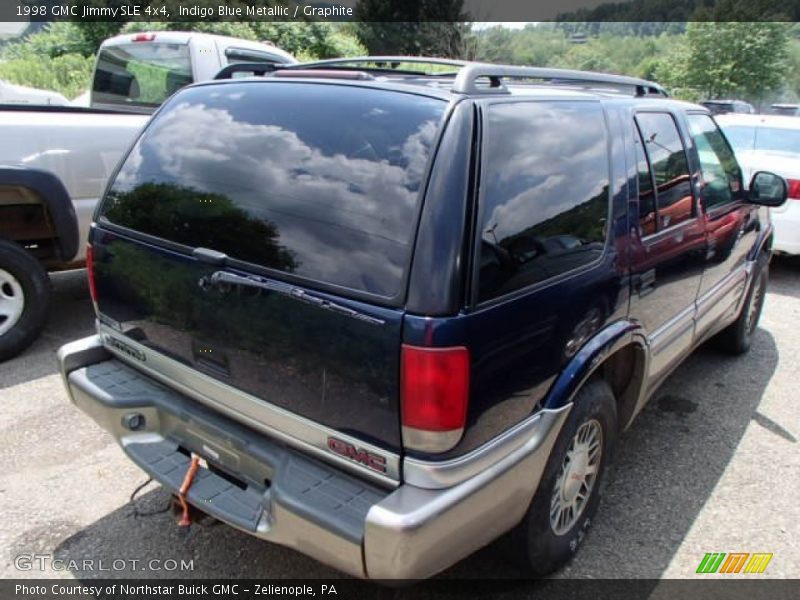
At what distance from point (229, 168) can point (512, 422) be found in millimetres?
1312

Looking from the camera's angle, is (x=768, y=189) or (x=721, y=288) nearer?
(x=721, y=288)

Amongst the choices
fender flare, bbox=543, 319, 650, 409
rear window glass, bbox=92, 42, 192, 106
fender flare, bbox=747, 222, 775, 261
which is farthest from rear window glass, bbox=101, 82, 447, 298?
rear window glass, bbox=92, 42, 192, 106

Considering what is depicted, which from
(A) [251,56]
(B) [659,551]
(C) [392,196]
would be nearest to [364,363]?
(C) [392,196]

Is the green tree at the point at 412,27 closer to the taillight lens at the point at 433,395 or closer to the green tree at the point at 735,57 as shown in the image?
the green tree at the point at 735,57

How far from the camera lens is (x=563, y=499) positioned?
8.11ft

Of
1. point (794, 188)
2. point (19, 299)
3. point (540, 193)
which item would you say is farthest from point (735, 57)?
point (540, 193)

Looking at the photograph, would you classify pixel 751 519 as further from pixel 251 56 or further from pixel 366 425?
pixel 251 56

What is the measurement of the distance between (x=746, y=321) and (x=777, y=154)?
3.34 m

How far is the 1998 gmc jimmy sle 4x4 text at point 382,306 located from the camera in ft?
6.00

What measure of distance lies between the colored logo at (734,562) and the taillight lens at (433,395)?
152 centimetres

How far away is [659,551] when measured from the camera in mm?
2701

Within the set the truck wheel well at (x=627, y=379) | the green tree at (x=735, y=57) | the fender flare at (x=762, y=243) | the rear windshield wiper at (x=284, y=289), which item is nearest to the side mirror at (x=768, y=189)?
the fender flare at (x=762, y=243)

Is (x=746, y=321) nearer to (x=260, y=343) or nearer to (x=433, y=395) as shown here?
(x=433, y=395)

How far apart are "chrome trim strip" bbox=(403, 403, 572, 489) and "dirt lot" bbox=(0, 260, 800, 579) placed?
2.11 feet
